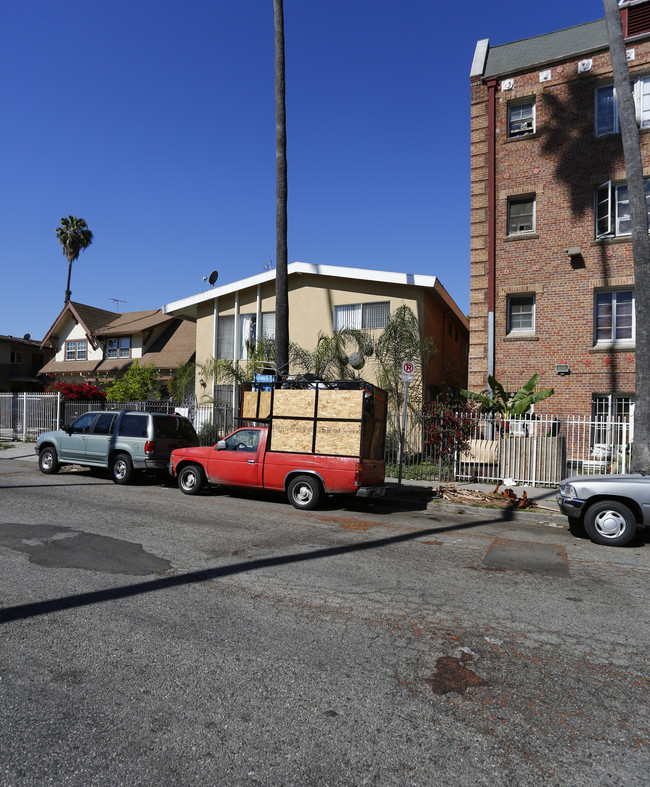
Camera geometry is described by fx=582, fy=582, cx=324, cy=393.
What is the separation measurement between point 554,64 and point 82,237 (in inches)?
1550

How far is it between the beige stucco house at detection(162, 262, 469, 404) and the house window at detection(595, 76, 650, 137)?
6390mm

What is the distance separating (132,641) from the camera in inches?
166

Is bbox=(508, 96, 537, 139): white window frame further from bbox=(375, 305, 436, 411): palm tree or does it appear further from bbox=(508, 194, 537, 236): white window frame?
bbox=(375, 305, 436, 411): palm tree

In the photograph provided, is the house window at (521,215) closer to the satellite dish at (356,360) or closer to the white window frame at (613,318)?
the white window frame at (613,318)

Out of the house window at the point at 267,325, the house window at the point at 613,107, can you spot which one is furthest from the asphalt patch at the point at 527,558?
the house window at the point at 267,325

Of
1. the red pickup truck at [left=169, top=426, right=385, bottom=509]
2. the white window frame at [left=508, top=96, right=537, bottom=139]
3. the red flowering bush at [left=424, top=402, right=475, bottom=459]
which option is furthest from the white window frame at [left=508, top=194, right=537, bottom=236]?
the red pickup truck at [left=169, top=426, right=385, bottom=509]

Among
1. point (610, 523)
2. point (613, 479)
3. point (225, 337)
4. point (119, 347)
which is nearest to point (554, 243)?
point (613, 479)

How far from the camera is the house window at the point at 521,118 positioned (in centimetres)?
1800

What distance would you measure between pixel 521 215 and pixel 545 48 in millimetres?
5326

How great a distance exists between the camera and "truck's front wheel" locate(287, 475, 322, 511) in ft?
34.4

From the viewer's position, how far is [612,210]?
16703mm

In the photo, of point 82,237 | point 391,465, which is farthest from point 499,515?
point 82,237

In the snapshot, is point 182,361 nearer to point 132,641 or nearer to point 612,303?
point 612,303

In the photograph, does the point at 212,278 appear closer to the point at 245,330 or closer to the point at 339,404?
the point at 245,330
